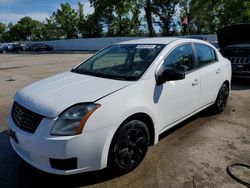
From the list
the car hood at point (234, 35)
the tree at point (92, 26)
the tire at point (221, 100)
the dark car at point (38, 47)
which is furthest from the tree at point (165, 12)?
the tire at point (221, 100)

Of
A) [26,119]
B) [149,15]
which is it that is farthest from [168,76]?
[149,15]

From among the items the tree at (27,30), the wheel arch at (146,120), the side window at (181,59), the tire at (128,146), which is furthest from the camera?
the tree at (27,30)

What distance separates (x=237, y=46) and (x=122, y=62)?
18.5ft

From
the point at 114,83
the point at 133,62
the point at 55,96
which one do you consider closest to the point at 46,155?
the point at 55,96

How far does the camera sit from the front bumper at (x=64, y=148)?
2.61 m

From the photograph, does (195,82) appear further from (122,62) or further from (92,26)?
(92,26)

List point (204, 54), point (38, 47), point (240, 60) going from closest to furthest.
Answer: point (204, 54)
point (240, 60)
point (38, 47)

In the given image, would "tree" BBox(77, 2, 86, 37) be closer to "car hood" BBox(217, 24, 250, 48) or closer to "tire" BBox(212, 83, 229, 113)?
"car hood" BBox(217, 24, 250, 48)

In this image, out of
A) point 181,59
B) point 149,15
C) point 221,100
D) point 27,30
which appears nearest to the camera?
point 181,59

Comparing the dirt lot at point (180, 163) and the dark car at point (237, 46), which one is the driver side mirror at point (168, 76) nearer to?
the dirt lot at point (180, 163)

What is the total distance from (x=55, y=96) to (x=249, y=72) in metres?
6.17

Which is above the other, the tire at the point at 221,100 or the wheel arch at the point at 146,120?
the wheel arch at the point at 146,120

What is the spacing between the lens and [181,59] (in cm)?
399

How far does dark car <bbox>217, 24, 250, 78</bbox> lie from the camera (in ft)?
24.5
